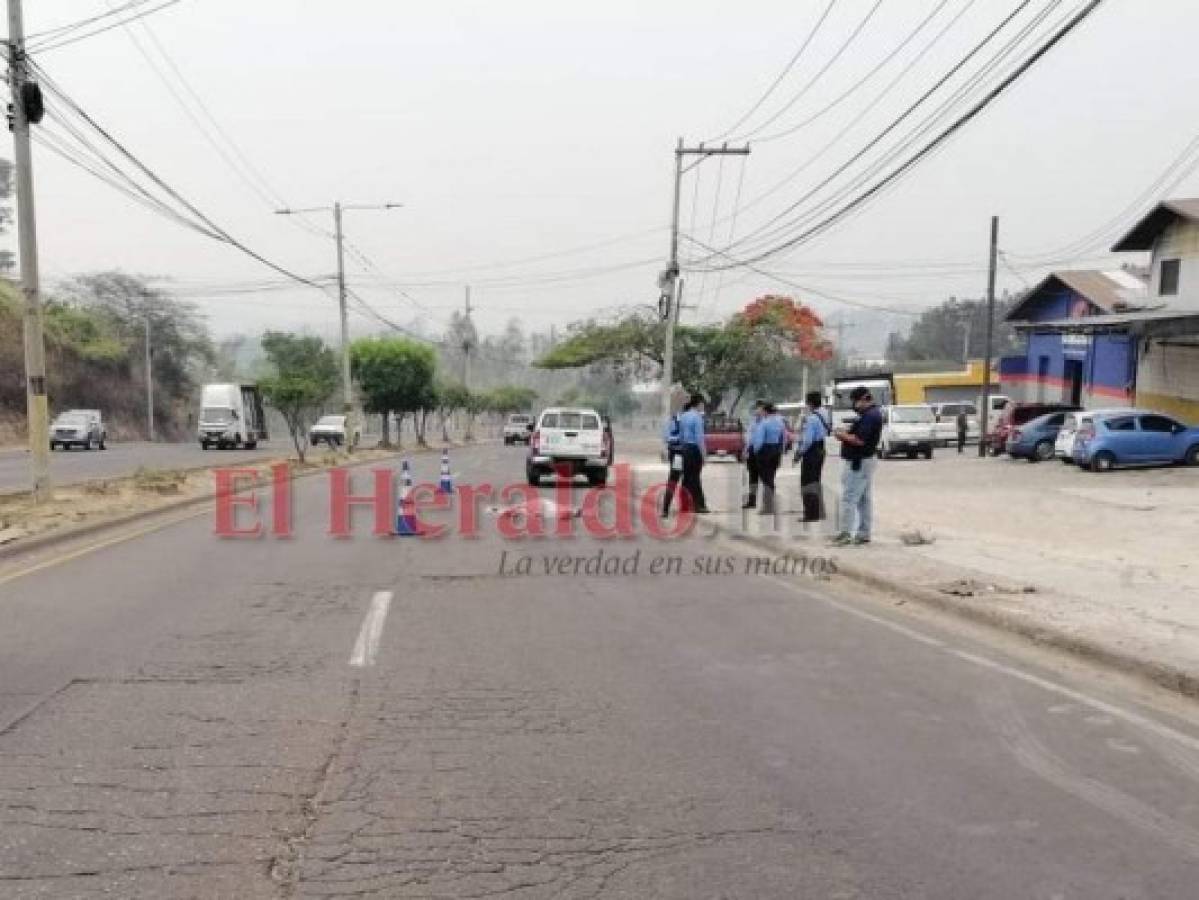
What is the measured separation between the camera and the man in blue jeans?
1302 cm

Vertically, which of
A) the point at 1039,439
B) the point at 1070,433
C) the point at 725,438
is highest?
the point at 1070,433

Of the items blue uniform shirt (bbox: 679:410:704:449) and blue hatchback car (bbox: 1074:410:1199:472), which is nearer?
blue uniform shirt (bbox: 679:410:704:449)

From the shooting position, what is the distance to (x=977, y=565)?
11789 millimetres

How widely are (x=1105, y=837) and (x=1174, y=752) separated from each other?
144 cm

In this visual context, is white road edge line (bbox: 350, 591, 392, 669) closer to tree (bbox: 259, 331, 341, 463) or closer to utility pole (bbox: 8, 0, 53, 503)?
utility pole (bbox: 8, 0, 53, 503)

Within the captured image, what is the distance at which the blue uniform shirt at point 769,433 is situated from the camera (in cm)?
1659

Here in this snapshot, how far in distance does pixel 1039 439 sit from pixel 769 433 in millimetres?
18206

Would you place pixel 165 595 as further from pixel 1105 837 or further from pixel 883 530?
pixel 883 530

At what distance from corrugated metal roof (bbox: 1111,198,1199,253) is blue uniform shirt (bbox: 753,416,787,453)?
20058 millimetres

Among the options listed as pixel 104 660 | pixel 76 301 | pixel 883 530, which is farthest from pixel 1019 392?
pixel 76 301

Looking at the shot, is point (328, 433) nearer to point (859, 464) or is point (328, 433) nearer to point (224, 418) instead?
point (224, 418)

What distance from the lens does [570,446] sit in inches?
950

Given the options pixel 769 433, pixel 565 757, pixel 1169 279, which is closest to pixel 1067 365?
pixel 1169 279

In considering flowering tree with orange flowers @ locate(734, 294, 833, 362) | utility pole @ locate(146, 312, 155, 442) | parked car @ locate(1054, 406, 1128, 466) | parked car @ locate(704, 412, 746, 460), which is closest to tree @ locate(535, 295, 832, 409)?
flowering tree with orange flowers @ locate(734, 294, 833, 362)
